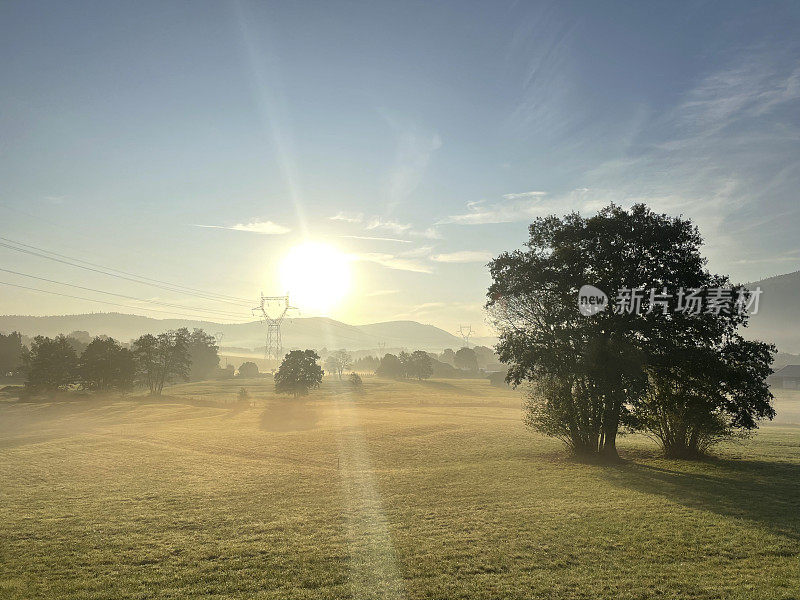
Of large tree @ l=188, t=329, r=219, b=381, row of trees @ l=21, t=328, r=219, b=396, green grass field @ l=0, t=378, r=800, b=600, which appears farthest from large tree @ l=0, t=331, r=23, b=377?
green grass field @ l=0, t=378, r=800, b=600

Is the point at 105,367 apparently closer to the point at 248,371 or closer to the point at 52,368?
the point at 52,368

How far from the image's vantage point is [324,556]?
15617mm

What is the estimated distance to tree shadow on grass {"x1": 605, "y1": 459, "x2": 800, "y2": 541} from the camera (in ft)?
62.8

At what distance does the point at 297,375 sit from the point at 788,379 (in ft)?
452

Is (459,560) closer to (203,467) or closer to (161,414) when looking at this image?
(203,467)

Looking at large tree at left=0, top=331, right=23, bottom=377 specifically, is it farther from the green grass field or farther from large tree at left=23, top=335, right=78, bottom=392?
the green grass field

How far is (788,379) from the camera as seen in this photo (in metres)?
128

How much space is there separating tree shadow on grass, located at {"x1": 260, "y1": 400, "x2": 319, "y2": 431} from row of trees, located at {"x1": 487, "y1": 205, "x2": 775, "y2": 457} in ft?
106

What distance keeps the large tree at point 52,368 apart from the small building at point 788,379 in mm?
175458

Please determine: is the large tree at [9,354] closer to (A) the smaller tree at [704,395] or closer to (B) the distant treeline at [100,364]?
(B) the distant treeline at [100,364]

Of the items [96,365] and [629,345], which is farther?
[96,365]

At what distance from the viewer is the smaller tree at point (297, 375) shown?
90500mm

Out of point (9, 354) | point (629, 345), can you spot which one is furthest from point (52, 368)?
point (629, 345)

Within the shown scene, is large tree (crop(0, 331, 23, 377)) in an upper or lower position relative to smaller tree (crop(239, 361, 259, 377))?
upper
